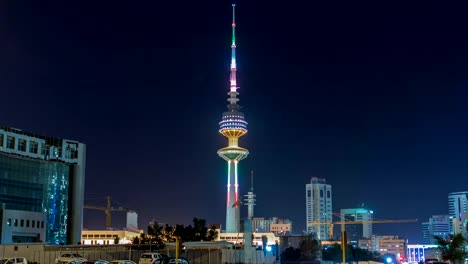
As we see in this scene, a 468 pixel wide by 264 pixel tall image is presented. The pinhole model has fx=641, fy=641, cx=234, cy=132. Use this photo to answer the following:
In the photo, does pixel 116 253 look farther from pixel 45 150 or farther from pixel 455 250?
pixel 45 150

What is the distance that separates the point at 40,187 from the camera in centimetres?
9962

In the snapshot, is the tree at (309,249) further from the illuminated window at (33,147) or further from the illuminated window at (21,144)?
the illuminated window at (21,144)

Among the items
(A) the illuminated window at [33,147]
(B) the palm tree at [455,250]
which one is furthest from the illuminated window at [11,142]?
(B) the palm tree at [455,250]

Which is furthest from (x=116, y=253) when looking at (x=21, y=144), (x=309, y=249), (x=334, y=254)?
(x=334, y=254)

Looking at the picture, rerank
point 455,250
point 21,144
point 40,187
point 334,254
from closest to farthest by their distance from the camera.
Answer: point 455,250 → point 21,144 → point 40,187 → point 334,254

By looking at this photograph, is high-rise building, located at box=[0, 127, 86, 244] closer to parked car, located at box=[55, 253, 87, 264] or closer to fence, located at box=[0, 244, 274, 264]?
fence, located at box=[0, 244, 274, 264]

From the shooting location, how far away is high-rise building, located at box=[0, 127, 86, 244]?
88.2 meters

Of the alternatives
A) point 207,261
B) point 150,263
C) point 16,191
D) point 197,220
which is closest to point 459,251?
point 207,261

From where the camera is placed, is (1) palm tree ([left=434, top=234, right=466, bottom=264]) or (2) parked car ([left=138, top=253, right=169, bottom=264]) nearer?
(2) parked car ([left=138, top=253, right=169, bottom=264])

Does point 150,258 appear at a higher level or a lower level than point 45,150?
lower

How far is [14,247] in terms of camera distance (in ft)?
199

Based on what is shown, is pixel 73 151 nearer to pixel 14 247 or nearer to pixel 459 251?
pixel 14 247

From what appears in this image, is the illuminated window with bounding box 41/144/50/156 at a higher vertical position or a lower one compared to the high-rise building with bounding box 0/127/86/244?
higher

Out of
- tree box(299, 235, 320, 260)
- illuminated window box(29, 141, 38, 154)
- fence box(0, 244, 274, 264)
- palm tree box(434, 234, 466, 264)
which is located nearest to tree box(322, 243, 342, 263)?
tree box(299, 235, 320, 260)
